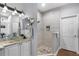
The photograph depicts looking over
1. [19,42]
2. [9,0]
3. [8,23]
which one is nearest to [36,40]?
[19,42]

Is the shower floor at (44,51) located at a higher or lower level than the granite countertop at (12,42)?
lower

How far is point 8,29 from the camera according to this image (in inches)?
55.6

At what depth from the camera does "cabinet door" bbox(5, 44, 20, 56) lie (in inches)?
52.9

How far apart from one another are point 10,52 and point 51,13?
0.77 m

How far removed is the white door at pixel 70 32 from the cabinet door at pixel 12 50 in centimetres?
64

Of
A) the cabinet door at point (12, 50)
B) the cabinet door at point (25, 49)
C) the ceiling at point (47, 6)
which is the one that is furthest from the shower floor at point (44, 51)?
the ceiling at point (47, 6)

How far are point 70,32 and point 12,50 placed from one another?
32.0 inches

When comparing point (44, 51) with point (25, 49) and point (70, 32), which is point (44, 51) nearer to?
point (25, 49)

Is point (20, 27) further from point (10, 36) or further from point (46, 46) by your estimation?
point (46, 46)

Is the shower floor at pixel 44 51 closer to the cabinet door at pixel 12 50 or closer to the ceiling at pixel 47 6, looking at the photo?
the cabinet door at pixel 12 50

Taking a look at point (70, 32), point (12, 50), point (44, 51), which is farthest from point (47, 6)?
point (12, 50)

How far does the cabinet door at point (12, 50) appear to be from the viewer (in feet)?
4.41

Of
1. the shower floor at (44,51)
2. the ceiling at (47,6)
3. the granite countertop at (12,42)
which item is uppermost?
the ceiling at (47,6)

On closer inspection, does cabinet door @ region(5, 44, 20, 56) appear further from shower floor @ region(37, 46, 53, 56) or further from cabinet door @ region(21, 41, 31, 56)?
shower floor @ region(37, 46, 53, 56)
